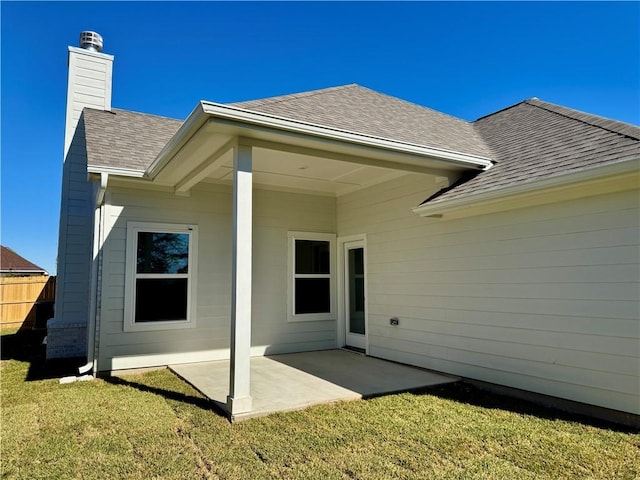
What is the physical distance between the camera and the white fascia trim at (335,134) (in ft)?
13.0

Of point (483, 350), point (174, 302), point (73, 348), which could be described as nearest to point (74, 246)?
point (73, 348)

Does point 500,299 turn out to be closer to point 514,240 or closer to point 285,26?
point 514,240

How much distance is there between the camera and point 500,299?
5145 millimetres

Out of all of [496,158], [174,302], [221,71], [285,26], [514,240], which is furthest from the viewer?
[221,71]

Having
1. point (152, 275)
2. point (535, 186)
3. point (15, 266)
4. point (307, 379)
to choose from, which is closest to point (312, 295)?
point (307, 379)

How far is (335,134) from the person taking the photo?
4703 mm

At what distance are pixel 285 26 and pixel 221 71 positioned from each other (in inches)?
93.9

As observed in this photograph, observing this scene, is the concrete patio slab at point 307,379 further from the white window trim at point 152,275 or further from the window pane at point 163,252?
the window pane at point 163,252

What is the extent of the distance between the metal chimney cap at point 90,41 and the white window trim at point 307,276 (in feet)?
22.5

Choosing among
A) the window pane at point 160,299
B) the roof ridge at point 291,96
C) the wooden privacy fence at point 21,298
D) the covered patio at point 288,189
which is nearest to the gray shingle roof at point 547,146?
the covered patio at point 288,189

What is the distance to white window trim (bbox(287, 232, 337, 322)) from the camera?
25.7 feet

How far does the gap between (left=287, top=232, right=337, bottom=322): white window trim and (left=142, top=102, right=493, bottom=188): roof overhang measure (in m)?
2.49

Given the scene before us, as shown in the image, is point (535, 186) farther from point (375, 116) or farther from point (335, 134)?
point (375, 116)

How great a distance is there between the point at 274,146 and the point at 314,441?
3.10m
